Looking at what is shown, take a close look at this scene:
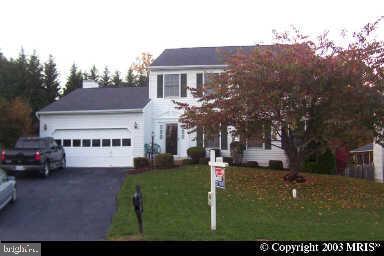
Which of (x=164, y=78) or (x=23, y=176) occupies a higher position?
(x=164, y=78)

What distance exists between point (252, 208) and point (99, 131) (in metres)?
14.1

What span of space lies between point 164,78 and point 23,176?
9.70 meters

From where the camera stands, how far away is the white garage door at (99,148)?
27.5 m

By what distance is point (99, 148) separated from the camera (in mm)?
27750

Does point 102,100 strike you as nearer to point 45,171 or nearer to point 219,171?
point 45,171

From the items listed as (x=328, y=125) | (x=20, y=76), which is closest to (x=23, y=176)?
(x=328, y=125)

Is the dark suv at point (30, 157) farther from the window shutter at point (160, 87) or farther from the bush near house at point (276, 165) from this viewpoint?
the bush near house at point (276, 165)

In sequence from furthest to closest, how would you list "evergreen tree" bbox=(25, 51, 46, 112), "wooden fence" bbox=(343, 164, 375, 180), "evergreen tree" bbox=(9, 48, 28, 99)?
1. "evergreen tree" bbox=(25, 51, 46, 112)
2. "evergreen tree" bbox=(9, 48, 28, 99)
3. "wooden fence" bbox=(343, 164, 375, 180)

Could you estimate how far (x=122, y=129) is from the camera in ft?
90.5

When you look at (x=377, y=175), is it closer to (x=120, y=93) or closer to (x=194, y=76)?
(x=194, y=76)

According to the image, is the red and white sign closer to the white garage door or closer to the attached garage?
the attached garage

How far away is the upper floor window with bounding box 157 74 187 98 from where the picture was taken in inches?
1128

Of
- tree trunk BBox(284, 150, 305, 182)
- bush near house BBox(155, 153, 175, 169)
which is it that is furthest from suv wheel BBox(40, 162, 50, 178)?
tree trunk BBox(284, 150, 305, 182)

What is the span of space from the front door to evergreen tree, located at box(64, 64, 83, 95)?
2398cm
